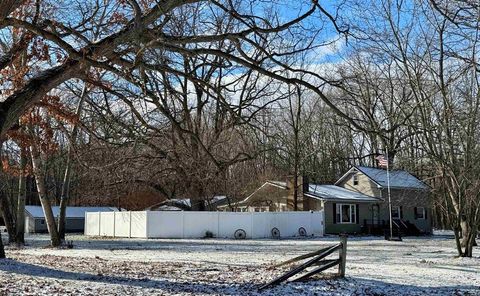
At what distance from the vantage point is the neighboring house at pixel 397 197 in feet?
139

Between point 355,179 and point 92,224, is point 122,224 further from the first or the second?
point 355,179

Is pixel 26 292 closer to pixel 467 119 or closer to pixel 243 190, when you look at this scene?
pixel 467 119

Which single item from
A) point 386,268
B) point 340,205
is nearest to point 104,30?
point 386,268

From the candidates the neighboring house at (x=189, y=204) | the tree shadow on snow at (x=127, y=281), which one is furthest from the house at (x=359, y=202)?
the tree shadow on snow at (x=127, y=281)

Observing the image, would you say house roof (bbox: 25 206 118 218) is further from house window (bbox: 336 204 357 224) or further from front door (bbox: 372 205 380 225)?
front door (bbox: 372 205 380 225)

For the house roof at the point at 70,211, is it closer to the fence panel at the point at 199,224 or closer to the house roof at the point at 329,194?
the house roof at the point at 329,194

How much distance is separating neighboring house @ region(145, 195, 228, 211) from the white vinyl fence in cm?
393

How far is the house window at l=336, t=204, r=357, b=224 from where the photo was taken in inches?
1626

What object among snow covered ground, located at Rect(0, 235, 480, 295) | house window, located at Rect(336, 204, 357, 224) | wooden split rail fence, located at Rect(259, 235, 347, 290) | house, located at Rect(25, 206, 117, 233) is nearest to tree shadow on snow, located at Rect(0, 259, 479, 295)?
snow covered ground, located at Rect(0, 235, 480, 295)

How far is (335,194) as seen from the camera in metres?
42.0

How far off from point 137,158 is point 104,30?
22890 millimetres

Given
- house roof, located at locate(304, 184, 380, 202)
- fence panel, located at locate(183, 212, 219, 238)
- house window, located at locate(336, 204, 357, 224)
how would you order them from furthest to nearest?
house window, located at locate(336, 204, 357, 224)
house roof, located at locate(304, 184, 380, 202)
fence panel, located at locate(183, 212, 219, 238)

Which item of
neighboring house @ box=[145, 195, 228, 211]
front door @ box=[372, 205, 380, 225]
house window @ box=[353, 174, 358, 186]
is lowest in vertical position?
front door @ box=[372, 205, 380, 225]

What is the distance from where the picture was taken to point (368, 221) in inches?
1673
